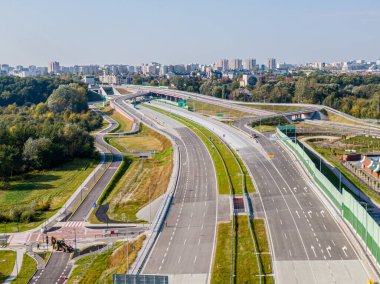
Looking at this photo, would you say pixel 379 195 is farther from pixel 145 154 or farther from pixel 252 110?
pixel 252 110

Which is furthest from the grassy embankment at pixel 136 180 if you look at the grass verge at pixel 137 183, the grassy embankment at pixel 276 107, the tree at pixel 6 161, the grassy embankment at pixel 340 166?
the grassy embankment at pixel 276 107

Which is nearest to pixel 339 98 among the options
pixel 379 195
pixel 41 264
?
pixel 379 195

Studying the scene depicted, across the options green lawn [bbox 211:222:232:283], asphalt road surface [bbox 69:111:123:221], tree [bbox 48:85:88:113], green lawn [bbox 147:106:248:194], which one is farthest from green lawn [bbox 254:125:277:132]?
green lawn [bbox 211:222:232:283]

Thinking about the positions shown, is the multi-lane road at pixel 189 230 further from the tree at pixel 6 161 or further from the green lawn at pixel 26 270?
the tree at pixel 6 161

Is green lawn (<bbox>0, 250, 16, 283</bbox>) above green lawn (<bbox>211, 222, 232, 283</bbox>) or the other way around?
the other way around

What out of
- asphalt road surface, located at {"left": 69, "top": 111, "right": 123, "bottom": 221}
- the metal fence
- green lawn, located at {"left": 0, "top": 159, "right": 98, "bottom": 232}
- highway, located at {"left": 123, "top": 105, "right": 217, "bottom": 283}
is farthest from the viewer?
asphalt road surface, located at {"left": 69, "top": 111, "right": 123, "bottom": 221}

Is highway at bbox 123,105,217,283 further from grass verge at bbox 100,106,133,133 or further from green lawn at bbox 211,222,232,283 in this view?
grass verge at bbox 100,106,133,133
